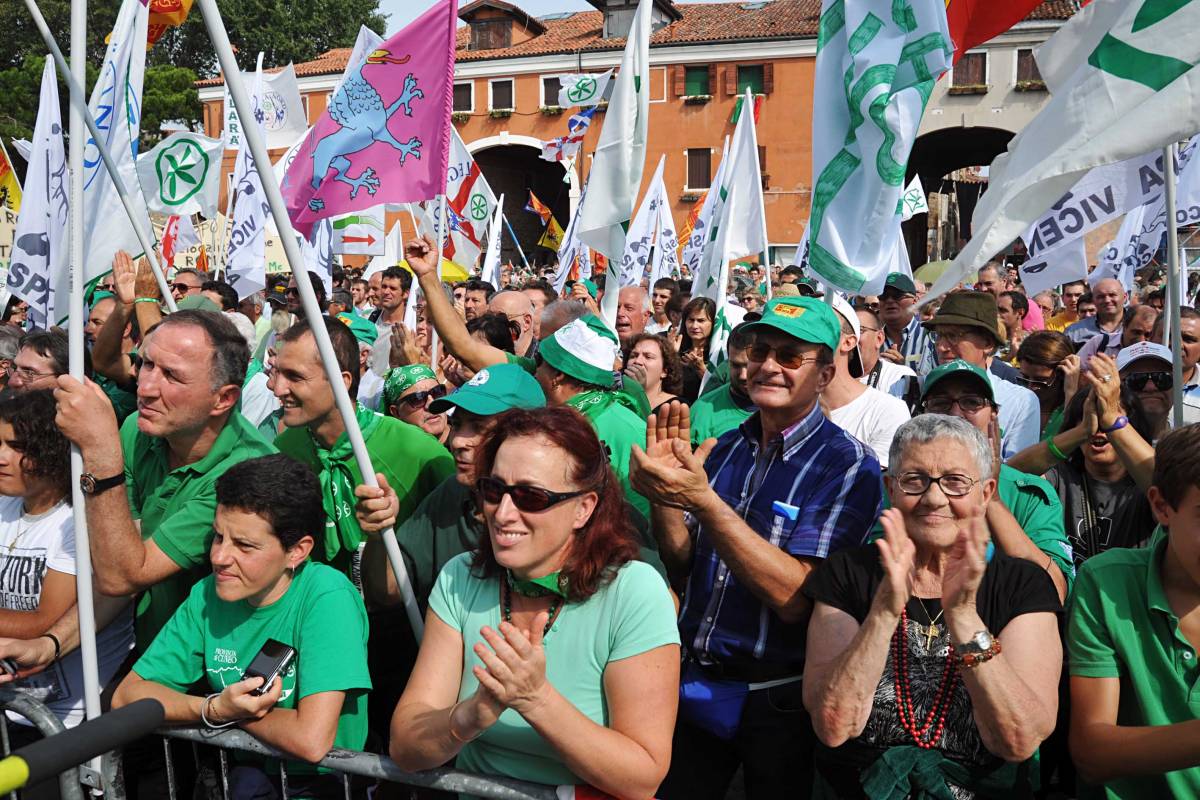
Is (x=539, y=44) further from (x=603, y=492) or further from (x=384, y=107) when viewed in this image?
(x=603, y=492)

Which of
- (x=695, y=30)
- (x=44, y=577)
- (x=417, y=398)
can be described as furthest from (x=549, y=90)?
(x=44, y=577)

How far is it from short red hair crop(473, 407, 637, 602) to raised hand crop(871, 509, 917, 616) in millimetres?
587

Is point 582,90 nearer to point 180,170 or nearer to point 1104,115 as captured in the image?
point 180,170

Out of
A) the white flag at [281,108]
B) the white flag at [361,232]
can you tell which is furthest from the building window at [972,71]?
the white flag at [361,232]

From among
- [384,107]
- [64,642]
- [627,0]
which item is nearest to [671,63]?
[627,0]

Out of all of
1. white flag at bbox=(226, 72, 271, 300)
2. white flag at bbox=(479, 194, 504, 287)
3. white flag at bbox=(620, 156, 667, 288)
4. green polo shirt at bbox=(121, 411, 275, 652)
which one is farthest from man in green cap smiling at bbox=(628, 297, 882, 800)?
white flag at bbox=(479, 194, 504, 287)

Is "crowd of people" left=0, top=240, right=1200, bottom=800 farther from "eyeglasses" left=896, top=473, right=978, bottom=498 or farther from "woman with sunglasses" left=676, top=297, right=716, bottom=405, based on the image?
"woman with sunglasses" left=676, top=297, right=716, bottom=405

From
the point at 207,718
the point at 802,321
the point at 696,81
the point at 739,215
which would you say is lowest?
the point at 207,718

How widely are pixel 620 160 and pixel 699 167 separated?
117 ft

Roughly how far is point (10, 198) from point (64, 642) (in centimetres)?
735

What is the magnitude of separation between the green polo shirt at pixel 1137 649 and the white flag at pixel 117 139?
354 centimetres

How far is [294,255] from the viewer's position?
9.29ft

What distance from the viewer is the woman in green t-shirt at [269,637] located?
8.64 feet

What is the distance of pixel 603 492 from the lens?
100 inches
